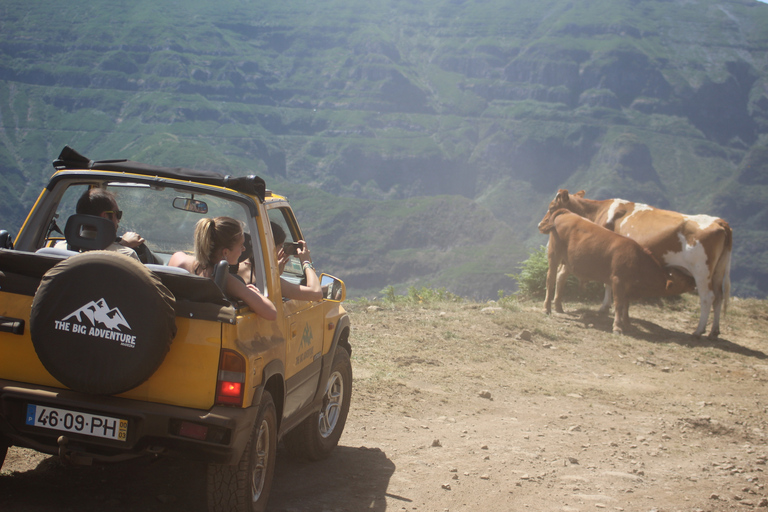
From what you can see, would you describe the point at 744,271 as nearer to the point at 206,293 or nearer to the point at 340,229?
the point at 340,229

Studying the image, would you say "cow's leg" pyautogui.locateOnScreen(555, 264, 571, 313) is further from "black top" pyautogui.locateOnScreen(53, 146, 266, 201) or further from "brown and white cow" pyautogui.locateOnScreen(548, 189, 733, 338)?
"black top" pyautogui.locateOnScreen(53, 146, 266, 201)

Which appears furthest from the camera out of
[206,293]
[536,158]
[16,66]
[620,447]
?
[536,158]

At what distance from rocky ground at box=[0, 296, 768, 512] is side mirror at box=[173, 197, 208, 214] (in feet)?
4.68

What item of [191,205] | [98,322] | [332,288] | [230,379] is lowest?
[230,379]

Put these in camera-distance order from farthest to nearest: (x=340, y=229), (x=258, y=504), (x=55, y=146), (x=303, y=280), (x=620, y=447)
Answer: (x=340, y=229), (x=55, y=146), (x=620, y=447), (x=303, y=280), (x=258, y=504)

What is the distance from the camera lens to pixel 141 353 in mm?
3061

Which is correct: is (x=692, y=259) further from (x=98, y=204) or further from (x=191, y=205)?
(x=98, y=204)

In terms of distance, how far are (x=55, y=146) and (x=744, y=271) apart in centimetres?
12458

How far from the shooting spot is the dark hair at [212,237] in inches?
144

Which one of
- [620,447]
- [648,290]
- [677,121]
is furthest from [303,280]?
[677,121]

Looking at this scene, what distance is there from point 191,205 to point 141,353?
48.6 inches

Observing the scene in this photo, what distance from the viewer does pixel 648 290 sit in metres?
12.1

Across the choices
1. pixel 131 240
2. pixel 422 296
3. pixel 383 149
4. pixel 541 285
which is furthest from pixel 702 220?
pixel 383 149

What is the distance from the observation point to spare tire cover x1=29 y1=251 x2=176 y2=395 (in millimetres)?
3051
